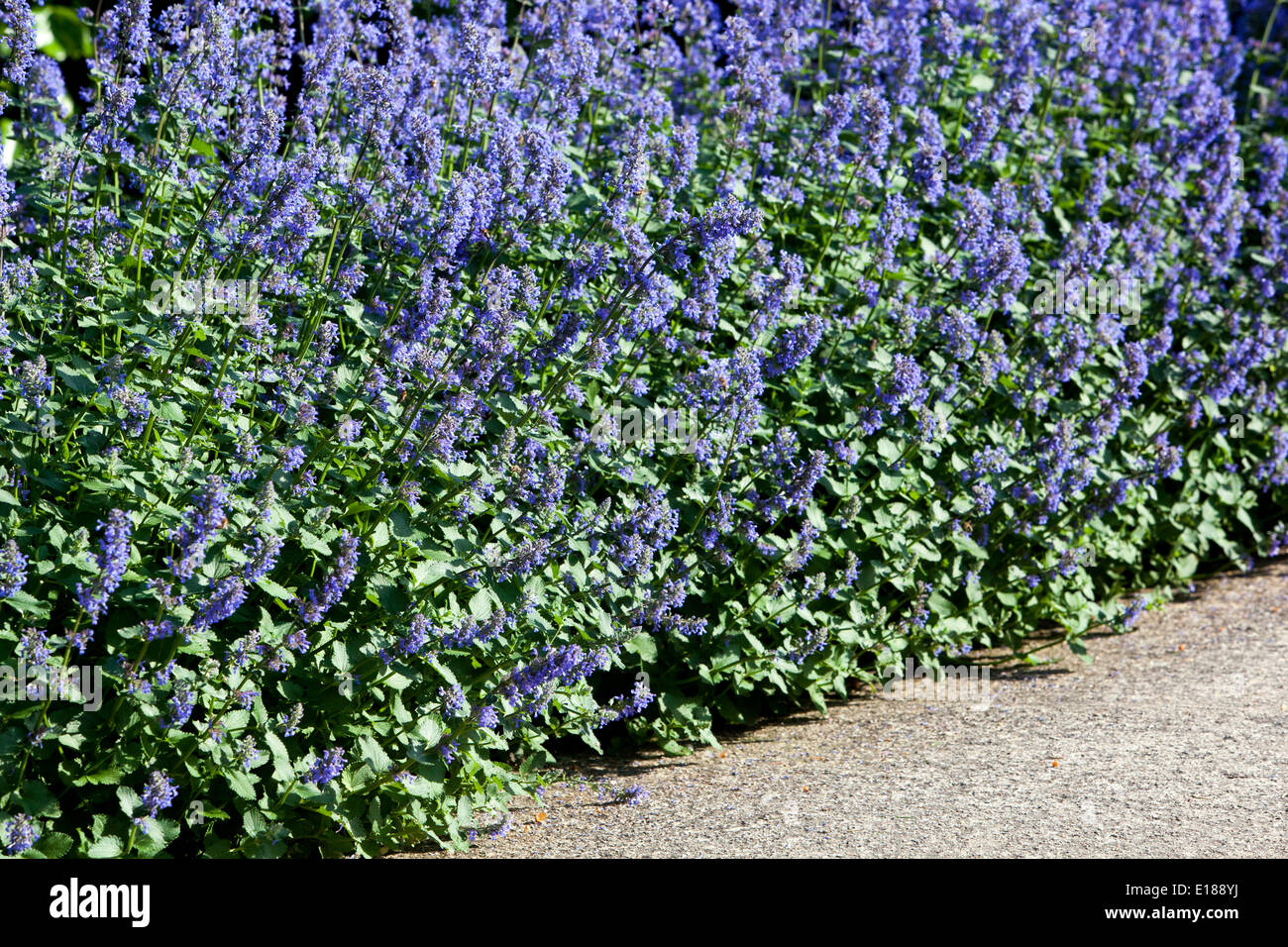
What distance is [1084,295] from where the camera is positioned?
664 centimetres

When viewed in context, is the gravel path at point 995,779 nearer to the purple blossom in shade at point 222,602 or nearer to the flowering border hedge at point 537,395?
the flowering border hedge at point 537,395

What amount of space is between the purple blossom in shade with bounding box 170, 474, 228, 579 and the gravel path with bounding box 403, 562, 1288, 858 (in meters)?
1.48

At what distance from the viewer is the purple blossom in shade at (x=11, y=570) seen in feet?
11.5

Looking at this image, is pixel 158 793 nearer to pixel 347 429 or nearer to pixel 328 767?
pixel 328 767

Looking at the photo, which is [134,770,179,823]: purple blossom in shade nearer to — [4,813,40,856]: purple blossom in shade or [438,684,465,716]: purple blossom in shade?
[4,813,40,856]: purple blossom in shade

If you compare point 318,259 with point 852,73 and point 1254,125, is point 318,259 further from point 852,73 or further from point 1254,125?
point 1254,125

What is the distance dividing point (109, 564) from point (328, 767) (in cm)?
88

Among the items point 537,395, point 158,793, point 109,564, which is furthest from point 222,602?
point 537,395

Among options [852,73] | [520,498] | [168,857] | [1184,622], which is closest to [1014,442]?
[1184,622]

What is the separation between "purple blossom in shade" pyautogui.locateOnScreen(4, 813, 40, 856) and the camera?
356cm

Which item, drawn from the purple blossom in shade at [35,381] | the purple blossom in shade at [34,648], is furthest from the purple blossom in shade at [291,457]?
the purple blossom in shade at [34,648]

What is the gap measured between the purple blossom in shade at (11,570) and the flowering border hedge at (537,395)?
0.02m

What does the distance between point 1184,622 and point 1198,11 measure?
430cm

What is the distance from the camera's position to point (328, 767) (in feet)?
12.9
